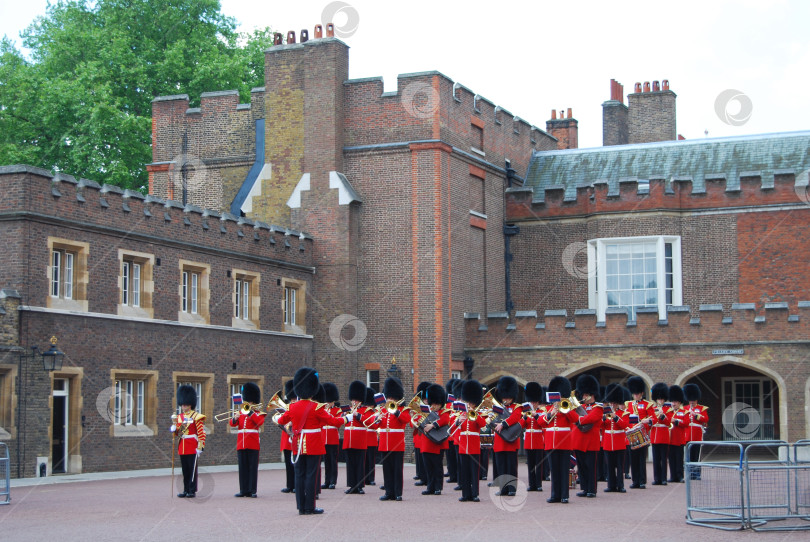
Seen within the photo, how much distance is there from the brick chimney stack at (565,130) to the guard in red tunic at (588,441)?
2420 centimetres

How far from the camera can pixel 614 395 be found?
20.8 m

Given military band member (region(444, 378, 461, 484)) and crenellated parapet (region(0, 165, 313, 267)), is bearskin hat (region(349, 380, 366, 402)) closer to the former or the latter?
military band member (region(444, 378, 461, 484))

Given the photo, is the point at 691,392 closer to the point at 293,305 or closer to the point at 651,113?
the point at 293,305

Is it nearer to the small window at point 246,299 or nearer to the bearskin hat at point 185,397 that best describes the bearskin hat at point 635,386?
the bearskin hat at point 185,397

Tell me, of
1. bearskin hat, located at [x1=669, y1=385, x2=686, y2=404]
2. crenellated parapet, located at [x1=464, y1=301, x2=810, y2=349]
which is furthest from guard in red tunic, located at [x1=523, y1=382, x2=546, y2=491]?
crenellated parapet, located at [x1=464, y1=301, x2=810, y2=349]

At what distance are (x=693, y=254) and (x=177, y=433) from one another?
17.6m

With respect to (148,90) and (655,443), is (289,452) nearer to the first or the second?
(655,443)

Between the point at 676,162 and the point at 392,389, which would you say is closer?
the point at 392,389

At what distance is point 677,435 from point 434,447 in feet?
16.8

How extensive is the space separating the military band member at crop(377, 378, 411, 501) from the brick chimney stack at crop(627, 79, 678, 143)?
76.1ft

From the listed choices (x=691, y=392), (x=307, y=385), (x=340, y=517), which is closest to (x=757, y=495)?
(x=340, y=517)

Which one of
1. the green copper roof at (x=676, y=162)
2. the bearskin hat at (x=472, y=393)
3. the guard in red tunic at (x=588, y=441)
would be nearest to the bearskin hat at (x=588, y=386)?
the guard in red tunic at (x=588, y=441)

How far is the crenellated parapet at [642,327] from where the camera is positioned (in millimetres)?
27734

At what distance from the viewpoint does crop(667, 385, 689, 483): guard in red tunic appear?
20594 mm
